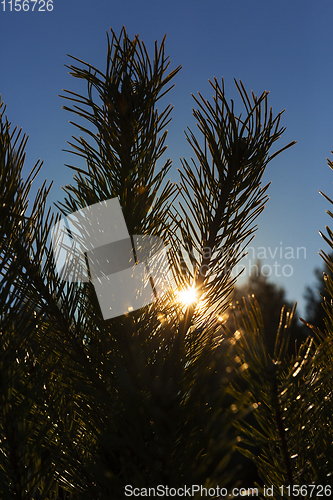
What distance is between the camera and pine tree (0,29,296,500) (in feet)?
2.13

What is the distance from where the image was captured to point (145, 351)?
0.82 m

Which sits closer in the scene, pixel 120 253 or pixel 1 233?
pixel 1 233

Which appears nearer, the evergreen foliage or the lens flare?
the evergreen foliage

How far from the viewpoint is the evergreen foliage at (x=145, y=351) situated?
0.65 metres

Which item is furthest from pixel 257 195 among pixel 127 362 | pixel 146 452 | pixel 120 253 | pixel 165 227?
pixel 146 452

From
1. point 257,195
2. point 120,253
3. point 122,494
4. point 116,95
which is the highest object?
point 116,95

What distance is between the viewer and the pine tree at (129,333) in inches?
25.5

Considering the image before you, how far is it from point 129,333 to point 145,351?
2.4 inches

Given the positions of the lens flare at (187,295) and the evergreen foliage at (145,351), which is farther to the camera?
the lens flare at (187,295)

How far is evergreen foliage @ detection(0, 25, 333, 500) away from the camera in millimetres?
646

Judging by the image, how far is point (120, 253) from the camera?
866 millimetres

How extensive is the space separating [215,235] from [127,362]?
0.43 m

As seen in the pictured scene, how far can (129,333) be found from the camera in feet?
2.72

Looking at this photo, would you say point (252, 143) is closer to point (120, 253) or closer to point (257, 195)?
point (257, 195)
